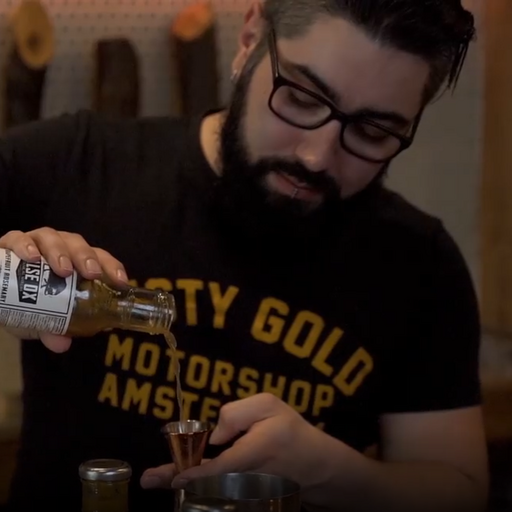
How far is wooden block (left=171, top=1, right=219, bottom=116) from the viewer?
57.7 inches

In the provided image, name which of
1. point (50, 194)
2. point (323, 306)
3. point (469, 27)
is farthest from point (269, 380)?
point (469, 27)

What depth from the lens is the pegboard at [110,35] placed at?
1456 mm

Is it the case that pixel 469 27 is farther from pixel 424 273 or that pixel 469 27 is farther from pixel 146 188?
pixel 146 188

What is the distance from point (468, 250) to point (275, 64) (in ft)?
3.17

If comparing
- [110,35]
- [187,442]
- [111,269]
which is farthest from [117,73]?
[187,442]

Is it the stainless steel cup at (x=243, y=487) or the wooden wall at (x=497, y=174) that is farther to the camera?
the wooden wall at (x=497, y=174)

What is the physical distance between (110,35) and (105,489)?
Result: 1.07 meters

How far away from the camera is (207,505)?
1.59 ft

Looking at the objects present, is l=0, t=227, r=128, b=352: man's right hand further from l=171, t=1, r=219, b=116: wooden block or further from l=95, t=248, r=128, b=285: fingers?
l=171, t=1, r=219, b=116: wooden block

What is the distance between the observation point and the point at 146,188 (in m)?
1.00

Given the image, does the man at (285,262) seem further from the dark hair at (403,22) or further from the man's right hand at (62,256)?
the man's right hand at (62,256)

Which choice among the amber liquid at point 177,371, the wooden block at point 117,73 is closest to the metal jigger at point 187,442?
the amber liquid at point 177,371

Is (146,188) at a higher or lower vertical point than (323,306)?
higher

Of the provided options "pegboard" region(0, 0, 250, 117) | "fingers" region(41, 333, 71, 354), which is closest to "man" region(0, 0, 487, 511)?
"fingers" region(41, 333, 71, 354)
